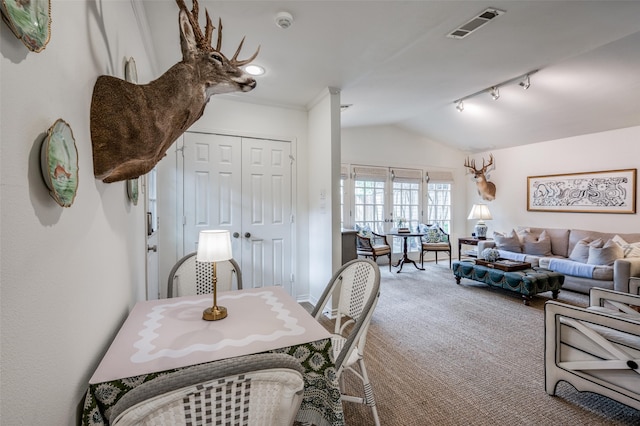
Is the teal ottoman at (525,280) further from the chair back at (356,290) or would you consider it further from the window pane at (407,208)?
the chair back at (356,290)

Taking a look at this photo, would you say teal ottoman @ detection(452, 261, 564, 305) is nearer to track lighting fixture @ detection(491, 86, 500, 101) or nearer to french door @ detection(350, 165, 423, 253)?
french door @ detection(350, 165, 423, 253)

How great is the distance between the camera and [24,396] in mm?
624

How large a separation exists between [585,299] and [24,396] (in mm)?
5472

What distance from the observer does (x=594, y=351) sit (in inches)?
69.9

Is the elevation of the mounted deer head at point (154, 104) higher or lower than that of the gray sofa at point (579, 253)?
higher

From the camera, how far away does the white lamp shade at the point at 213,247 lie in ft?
4.69

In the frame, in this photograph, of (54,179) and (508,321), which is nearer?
(54,179)

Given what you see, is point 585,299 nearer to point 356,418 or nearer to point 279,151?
point 356,418

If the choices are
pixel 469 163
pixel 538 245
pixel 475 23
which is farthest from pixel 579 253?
pixel 475 23

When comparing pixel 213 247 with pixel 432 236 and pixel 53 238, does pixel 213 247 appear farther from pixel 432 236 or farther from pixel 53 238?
pixel 432 236

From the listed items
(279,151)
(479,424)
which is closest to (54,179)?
(479,424)

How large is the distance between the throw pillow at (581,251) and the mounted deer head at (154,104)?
17.7 ft

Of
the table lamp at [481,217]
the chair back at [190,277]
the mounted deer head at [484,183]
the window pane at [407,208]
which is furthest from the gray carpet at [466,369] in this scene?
the mounted deer head at [484,183]

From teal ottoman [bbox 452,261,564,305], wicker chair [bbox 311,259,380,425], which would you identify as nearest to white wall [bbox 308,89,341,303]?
wicker chair [bbox 311,259,380,425]
